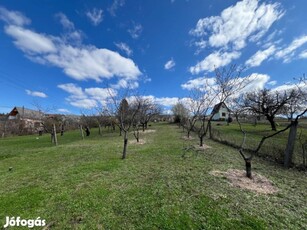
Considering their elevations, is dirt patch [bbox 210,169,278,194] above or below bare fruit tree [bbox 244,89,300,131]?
below

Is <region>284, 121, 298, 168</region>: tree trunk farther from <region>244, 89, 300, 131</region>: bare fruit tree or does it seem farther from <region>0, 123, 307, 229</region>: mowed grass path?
<region>244, 89, 300, 131</region>: bare fruit tree

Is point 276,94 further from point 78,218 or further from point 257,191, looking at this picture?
point 78,218

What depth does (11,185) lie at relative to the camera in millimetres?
5117

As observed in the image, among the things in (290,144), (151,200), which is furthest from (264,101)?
(151,200)

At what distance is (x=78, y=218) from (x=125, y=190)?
1428 mm

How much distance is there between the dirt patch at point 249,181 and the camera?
4363 millimetres

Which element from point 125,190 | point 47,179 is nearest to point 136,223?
point 125,190

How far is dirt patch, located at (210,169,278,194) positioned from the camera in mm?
4363

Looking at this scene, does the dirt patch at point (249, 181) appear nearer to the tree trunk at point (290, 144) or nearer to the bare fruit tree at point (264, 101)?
the tree trunk at point (290, 144)

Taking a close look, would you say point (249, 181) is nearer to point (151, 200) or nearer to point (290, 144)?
point (290, 144)

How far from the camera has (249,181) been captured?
192 inches

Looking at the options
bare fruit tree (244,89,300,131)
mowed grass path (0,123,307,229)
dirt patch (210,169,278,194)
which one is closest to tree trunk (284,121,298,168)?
mowed grass path (0,123,307,229)

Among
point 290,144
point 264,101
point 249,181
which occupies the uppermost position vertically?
point 264,101

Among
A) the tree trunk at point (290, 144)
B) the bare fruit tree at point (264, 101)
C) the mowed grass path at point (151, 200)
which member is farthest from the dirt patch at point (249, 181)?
the bare fruit tree at point (264, 101)
